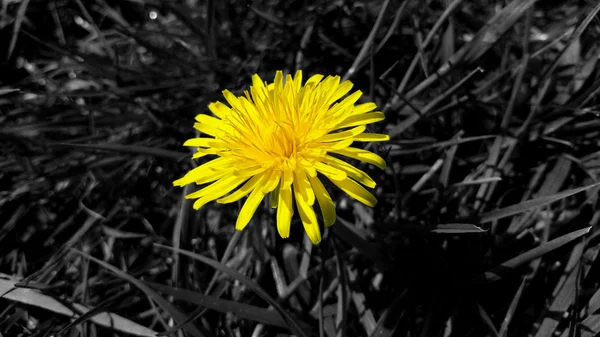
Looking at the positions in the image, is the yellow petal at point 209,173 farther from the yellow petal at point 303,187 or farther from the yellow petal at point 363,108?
the yellow petal at point 363,108

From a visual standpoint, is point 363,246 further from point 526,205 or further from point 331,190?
point 526,205

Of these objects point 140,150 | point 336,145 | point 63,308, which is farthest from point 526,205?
point 63,308

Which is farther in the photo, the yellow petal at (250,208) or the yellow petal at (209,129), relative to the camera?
the yellow petal at (209,129)

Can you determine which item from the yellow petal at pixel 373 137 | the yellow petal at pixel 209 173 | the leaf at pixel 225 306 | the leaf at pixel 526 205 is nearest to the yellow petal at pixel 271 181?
the yellow petal at pixel 209 173

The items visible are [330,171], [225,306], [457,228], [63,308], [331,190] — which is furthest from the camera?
[331,190]

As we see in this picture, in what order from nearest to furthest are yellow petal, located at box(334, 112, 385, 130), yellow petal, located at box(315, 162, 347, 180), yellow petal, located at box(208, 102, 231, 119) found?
yellow petal, located at box(315, 162, 347, 180) → yellow petal, located at box(334, 112, 385, 130) → yellow petal, located at box(208, 102, 231, 119)

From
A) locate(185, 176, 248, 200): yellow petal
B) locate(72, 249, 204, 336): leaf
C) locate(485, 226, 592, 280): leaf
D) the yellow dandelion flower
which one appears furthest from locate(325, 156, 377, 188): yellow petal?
locate(72, 249, 204, 336): leaf

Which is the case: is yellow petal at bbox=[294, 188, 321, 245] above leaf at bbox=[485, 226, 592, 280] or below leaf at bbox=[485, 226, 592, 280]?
above

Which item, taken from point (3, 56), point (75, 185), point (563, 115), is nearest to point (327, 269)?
point (563, 115)

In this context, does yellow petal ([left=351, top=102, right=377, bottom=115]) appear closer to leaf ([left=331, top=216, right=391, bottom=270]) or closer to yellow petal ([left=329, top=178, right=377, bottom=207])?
yellow petal ([left=329, top=178, right=377, bottom=207])
